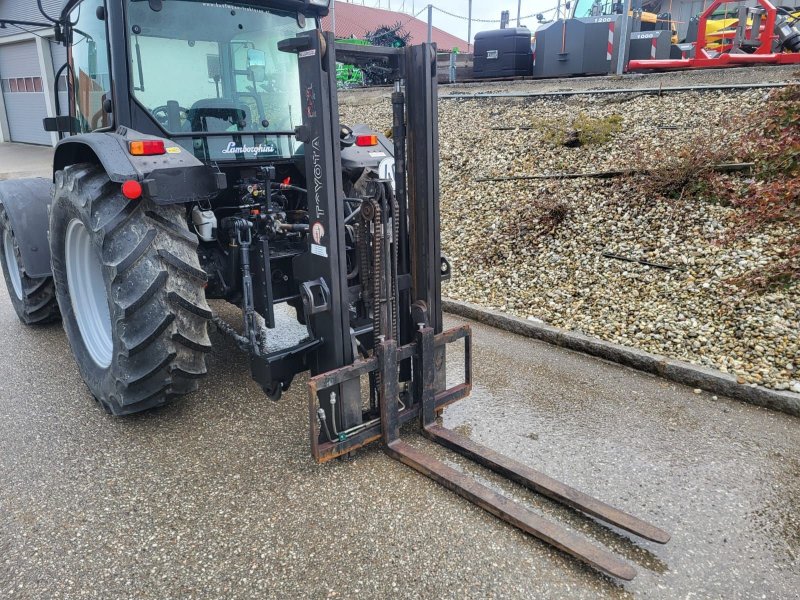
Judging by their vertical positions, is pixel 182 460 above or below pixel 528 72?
below

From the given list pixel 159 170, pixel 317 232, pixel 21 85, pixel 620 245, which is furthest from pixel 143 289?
pixel 21 85

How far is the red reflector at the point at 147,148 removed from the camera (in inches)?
122

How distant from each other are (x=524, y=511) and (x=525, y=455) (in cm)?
62

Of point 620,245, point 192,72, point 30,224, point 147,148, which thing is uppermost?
point 192,72

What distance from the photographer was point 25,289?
16.0 feet

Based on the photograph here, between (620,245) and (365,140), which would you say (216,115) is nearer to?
(365,140)

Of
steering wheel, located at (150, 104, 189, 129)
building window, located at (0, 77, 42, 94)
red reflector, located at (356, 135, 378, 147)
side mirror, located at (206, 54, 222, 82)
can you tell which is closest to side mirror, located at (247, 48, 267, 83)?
side mirror, located at (206, 54, 222, 82)

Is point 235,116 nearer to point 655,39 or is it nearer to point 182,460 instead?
point 182,460

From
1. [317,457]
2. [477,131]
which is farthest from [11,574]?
[477,131]

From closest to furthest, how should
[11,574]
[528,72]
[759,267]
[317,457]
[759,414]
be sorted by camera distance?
[11,574] → [317,457] → [759,414] → [759,267] → [528,72]

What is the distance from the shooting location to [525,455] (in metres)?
3.21

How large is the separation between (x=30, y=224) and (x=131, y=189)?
2.06 meters

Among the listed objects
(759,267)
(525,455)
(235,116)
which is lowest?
(525,455)

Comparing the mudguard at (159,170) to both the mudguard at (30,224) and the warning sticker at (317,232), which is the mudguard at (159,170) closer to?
the warning sticker at (317,232)
